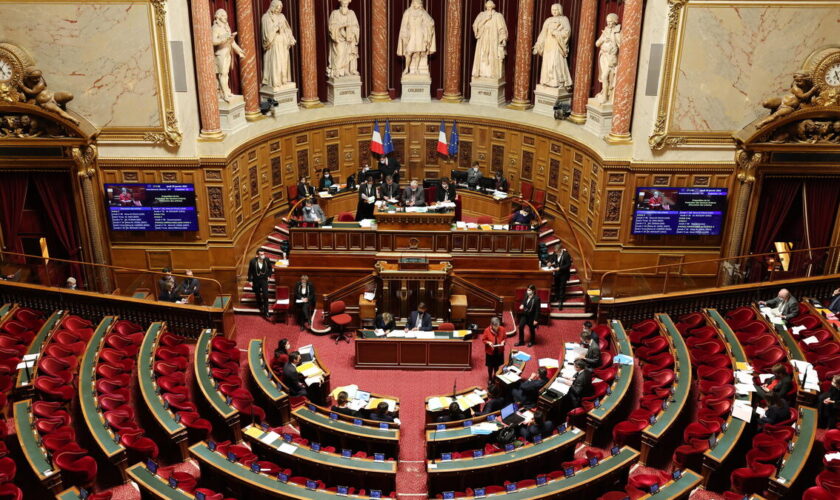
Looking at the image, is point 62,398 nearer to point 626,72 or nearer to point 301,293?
point 301,293

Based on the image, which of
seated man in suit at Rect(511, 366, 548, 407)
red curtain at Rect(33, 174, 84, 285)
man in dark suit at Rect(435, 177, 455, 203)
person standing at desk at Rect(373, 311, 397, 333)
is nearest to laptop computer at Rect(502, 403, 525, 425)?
seated man in suit at Rect(511, 366, 548, 407)

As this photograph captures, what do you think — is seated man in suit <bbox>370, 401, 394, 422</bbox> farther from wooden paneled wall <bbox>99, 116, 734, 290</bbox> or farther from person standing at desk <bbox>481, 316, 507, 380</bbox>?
wooden paneled wall <bbox>99, 116, 734, 290</bbox>

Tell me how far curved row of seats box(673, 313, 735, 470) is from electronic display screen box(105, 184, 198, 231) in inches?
442

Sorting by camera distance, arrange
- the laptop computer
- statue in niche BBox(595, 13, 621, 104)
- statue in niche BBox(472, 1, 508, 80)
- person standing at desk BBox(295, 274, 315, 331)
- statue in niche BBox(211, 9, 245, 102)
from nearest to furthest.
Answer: the laptop computer < person standing at desk BBox(295, 274, 315, 331) < statue in niche BBox(211, 9, 245, 102) < statue in niche BBox(595, 13, 621, 104) < statue in niche BBox(472, 1, 508, 80)

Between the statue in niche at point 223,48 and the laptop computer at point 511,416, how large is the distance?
10726 mm

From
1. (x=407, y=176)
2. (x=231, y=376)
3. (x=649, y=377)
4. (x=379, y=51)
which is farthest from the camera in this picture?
(x=407, y=176)

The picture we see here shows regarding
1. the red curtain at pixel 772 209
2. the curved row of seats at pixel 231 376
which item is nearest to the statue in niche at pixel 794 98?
the red curtain at pixel 772 209

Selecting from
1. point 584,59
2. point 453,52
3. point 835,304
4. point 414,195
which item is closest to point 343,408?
point 414,195

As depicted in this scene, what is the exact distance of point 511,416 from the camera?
45.1ft

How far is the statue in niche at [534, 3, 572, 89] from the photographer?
21578 millimetres

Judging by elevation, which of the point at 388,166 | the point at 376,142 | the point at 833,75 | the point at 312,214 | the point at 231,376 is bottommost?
the point at 231,376

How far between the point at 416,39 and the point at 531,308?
9.85 m

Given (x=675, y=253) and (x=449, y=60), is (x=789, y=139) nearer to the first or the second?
(x=675, y=253)

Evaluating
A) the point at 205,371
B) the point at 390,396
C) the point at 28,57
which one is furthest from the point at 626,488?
the point at 28,57
